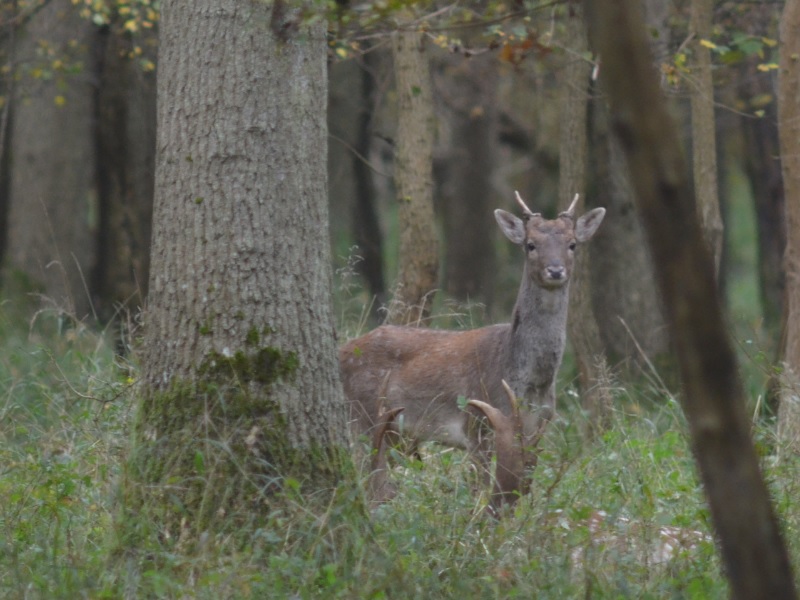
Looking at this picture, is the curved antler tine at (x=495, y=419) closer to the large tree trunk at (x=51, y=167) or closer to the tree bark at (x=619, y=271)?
the tree bark at (x=619, y=271)

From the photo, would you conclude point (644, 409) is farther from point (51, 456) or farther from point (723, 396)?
point (723, 396)

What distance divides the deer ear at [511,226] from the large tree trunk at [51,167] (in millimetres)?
7222

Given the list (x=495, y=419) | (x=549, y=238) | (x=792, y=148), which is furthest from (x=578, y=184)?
(x=495, y=419)

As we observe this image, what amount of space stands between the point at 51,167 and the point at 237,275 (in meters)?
10.6

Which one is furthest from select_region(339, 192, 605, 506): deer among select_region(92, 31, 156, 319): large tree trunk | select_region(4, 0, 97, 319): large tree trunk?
select_region(4, 0, 97, 319): large tree trunk

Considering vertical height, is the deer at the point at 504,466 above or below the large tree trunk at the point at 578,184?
below

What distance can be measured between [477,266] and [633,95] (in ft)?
59.5

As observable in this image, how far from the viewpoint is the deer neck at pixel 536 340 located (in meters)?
8.93

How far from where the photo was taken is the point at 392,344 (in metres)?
9.41

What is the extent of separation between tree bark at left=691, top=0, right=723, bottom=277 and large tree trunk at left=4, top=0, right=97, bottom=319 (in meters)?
7.57

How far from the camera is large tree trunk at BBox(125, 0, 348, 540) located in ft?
19.8

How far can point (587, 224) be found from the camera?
31.0 ft

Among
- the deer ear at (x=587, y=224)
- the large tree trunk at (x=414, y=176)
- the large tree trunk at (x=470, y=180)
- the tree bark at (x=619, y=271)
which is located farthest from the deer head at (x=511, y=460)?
the large tree trunk at (x=470, y=180)

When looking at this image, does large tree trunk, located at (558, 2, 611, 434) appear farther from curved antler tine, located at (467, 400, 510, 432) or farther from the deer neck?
curved antler tine, located at (467, 400, 510, 432)
